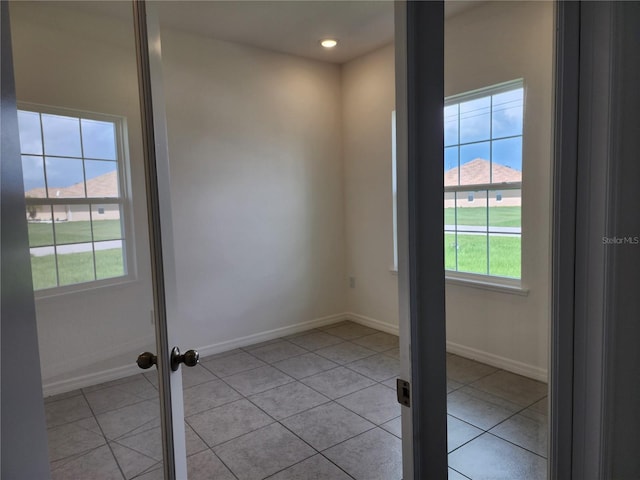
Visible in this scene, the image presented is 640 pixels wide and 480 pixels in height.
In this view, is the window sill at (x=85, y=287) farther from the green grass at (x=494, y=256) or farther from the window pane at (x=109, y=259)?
the green grass at (x=494, y=256)

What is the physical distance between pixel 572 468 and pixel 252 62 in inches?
150

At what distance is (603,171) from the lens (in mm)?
1114

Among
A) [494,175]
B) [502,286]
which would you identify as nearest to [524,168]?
[494,175]

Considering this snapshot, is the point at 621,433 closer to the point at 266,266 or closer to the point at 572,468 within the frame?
the point at 572,468

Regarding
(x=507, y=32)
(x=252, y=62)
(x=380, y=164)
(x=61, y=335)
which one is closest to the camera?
(x=61, y=335)

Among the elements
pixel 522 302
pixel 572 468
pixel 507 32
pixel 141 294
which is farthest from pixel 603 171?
pixel 507 32

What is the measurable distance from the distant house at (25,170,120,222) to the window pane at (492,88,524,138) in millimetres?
2326

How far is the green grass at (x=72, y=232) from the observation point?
827 mm

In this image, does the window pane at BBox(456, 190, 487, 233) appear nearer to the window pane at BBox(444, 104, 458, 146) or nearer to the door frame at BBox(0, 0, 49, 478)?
the window pane at BBox(444, 104, 458, 146)

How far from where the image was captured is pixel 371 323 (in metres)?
4.34

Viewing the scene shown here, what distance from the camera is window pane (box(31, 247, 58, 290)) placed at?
0.78 metres

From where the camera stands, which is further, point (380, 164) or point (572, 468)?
point (380, 164)

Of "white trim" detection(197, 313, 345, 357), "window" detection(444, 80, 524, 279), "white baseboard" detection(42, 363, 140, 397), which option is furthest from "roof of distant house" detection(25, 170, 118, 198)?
"white trim" detection(197, 313, 345, 357)

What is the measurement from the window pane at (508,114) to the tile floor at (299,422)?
1577mm
